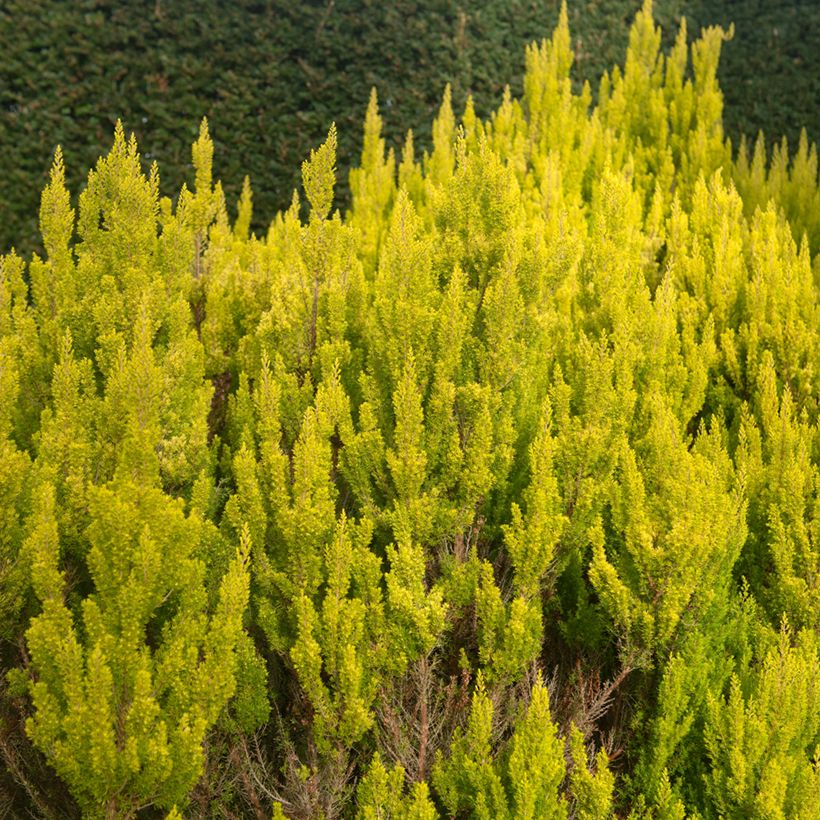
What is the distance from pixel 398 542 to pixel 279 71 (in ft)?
22.0

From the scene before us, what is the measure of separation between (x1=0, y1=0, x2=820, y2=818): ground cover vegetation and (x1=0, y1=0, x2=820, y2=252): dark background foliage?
12.5 feet

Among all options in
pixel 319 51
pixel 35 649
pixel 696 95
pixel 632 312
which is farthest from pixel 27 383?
pixel 696 95

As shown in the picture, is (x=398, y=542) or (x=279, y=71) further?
(x=279, y=71)

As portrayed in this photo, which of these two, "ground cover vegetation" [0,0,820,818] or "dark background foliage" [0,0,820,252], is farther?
"dark background foliage" [0,0,820,252]

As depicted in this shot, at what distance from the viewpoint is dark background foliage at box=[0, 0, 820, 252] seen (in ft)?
21.3

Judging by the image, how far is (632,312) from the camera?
3.54m

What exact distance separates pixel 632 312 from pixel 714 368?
2.86ft

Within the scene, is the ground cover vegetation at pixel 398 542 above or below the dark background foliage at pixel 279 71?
→ below

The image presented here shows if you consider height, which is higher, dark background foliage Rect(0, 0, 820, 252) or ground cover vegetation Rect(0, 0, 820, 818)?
dark background foliage Rect(0, 0, 820, 252)

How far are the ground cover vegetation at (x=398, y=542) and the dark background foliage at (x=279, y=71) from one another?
3803 millimetres

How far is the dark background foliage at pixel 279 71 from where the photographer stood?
255 inches

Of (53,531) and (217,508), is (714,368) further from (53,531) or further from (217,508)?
(53,531)

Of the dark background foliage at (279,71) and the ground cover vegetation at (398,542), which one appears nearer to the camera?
the ground cover vegetation at (398,542)

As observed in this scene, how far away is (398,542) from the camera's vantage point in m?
2.58
